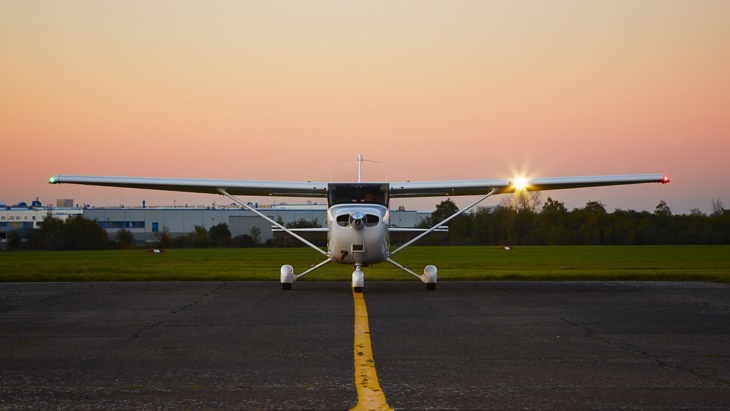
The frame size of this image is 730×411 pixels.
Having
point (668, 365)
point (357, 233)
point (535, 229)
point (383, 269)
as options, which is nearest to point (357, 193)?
point (357, 233)

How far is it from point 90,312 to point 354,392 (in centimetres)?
685

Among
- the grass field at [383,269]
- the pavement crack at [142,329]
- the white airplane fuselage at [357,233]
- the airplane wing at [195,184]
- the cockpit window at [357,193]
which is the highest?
the airplane wing at [195,184]

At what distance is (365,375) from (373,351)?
134 cm

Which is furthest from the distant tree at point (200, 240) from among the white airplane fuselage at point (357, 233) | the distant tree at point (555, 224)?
the white airplane fuselage at point (357, 233)

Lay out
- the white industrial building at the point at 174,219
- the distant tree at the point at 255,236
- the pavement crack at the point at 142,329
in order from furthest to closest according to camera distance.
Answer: the white industrial building at the point at 174,219, the distant tree at the point at 255,236, the pavement crack at the point at 142,329

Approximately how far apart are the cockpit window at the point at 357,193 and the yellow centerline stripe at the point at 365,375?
298 inches

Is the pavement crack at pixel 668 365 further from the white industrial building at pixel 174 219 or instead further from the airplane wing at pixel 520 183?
the white industrial building at pixel 174 219

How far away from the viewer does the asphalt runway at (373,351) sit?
5.36 m

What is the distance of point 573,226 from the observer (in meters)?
→ 76.2

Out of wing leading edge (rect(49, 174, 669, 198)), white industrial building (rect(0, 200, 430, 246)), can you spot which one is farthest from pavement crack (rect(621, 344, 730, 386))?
white industrial building (rect(0, 200, 430, 246))

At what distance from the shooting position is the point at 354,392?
218 inches

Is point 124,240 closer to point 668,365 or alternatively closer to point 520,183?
point 520,183

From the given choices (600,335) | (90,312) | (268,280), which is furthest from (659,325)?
(268,280)

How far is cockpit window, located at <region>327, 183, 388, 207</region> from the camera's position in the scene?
57.1ft
